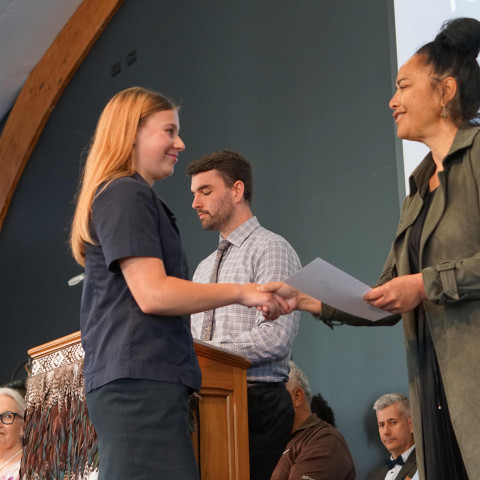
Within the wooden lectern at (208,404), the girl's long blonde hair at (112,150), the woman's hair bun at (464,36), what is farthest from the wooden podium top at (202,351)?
the woman's hair bun at (464,36)

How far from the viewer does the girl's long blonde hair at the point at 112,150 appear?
1.89 meters

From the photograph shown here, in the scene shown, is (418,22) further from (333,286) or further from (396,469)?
(333,286)

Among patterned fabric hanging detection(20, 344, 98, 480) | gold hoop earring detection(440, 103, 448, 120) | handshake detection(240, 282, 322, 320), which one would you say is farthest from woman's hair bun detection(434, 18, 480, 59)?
patterned fabric hanging detection(20, 344, 98, 480)

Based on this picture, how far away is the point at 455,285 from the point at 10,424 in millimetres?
2660

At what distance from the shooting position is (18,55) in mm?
7160

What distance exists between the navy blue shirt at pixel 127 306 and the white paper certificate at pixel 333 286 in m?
0.30

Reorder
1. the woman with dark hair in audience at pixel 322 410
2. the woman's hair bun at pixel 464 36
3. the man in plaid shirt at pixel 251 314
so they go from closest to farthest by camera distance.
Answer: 1. the woman's hair bun at pixel 464 36
2. the man in plaid shirt at pixel 251 314
3. the woman with dark hair in audience at pixel 322 410

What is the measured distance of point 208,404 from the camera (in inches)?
89.4

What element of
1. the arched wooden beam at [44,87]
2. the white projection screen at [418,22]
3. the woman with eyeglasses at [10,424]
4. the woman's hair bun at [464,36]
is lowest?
the woman with eyeglasses at [10,424]

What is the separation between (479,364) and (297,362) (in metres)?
2.62

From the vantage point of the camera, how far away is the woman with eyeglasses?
3713 millimetres

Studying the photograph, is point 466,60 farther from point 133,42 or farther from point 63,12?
point 63,12

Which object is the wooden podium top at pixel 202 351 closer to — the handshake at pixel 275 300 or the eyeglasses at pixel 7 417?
the handshake at pixel 275 300

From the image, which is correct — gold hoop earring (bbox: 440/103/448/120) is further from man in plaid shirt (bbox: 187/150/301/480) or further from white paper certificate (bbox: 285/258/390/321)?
man in plaid shirt (bbox: 187/150/301/480)
